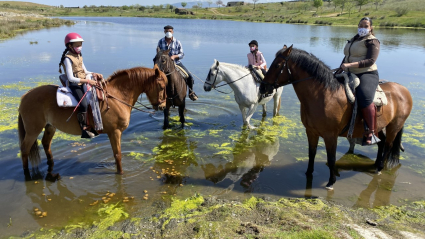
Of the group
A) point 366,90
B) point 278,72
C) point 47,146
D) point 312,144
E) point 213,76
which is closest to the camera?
point 366,90

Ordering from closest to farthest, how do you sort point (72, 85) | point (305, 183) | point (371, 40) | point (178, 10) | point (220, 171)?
point (371, 40), point (72, 85), point (305, 183), point (220, 171), point (178, 10)

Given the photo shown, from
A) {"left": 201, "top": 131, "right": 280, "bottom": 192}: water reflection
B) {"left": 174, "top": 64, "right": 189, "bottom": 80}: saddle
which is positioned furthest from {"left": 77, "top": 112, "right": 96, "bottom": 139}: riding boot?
{"left": 174, "top": 64, "right": 189, "bottom": 80}: saddle

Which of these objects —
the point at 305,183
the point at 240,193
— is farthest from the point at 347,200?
the point at 240,193

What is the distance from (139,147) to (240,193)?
135 inches

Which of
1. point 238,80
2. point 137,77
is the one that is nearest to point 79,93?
point 137,77

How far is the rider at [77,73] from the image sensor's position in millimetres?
4984

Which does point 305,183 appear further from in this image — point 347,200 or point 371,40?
point 371,40

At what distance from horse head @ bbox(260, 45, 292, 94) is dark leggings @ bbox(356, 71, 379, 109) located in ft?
4.54

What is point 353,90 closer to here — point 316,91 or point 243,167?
point 316,91

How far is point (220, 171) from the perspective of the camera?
6.44m

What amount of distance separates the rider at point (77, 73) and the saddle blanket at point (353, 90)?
194 inches

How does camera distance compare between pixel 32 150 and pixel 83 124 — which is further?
pixel 32 150

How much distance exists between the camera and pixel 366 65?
16.4 feet

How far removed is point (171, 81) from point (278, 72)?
3816mm
